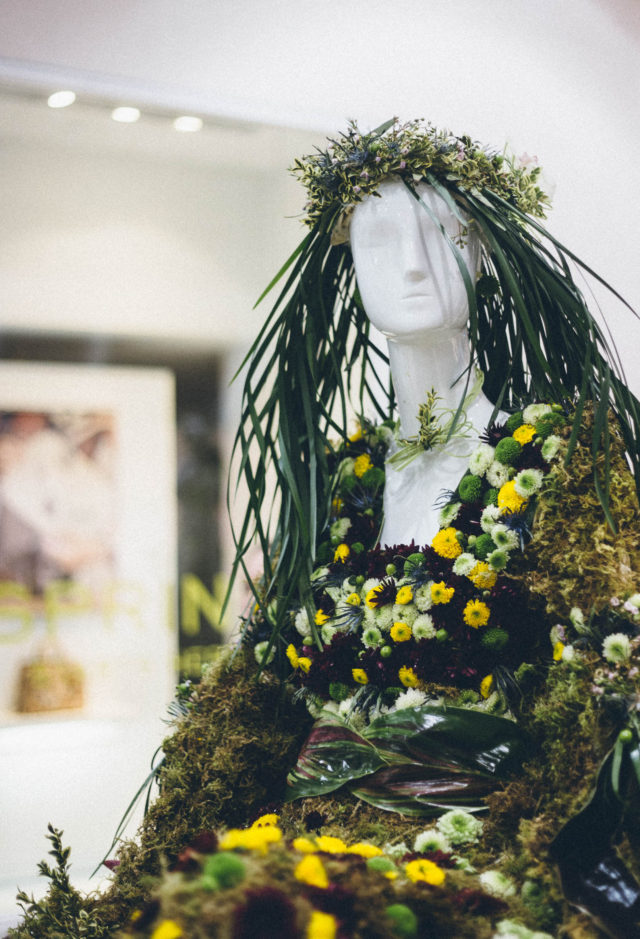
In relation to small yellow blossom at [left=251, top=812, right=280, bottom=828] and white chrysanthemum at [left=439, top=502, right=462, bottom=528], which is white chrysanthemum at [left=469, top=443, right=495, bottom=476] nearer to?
white chrysanthemum at [left=439, top=502, right=462, bottom=528]

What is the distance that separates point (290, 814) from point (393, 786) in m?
0.20

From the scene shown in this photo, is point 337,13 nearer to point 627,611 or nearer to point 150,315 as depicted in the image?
point 150,315

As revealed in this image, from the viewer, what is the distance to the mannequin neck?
1.63 metres

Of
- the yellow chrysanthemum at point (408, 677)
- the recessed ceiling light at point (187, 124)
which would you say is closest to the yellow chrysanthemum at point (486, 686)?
the yellow chrysanthemum at point (408, 677)

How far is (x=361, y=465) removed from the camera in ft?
5.97

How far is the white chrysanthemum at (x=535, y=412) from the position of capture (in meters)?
1.50

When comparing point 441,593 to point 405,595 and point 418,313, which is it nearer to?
point 405,595

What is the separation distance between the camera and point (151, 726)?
243 cm

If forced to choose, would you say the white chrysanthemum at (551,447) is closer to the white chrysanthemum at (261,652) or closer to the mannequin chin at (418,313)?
the mannequin chin at (418,313)

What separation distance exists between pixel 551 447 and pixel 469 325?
1.18ft

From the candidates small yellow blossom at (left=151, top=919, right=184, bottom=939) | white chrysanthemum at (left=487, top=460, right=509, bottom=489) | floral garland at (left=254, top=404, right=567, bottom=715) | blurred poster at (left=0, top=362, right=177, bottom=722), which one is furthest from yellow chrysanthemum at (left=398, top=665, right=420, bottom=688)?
blurred poster at (left=0, top=362, right=177, bottom=722)

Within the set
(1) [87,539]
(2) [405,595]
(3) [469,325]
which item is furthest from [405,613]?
(1) [87,539]

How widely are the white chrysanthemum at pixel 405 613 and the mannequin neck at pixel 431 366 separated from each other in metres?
0.35

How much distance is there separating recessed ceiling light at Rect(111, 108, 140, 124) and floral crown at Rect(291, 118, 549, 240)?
926 millimetres
